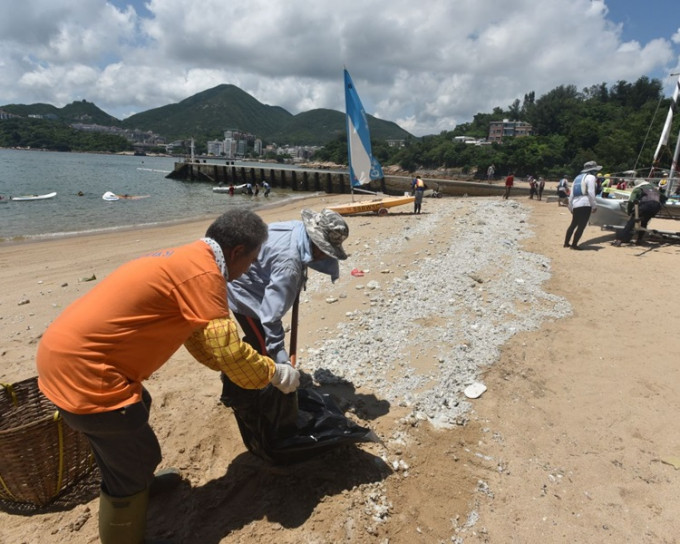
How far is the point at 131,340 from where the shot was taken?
5.14ft

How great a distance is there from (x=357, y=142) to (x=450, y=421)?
12282 millimetres

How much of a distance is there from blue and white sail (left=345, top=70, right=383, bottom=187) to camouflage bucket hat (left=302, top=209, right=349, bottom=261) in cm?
1159

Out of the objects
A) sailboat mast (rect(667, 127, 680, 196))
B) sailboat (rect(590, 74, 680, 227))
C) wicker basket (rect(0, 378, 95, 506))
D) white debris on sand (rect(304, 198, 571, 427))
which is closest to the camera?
wicker basket (rect(0, 378, 95, 506))

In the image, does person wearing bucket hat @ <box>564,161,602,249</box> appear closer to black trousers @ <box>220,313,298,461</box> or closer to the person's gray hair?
black trousers @ <box>220,313,298,461</box>

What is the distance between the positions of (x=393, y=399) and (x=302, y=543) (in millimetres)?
1465

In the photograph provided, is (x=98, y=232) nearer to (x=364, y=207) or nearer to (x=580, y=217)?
(x=364, y=207)

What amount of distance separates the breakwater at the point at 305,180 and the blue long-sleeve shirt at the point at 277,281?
112ft

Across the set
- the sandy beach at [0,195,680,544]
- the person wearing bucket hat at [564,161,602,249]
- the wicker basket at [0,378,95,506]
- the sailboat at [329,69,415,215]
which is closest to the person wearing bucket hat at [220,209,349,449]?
the sandy beach at [0,195,680,544]

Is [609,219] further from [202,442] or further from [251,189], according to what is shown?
[251,189]

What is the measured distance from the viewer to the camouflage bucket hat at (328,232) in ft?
8.04

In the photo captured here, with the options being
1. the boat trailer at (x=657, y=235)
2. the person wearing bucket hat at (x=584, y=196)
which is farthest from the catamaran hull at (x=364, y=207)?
the boat trailer at (x=657, y=235)

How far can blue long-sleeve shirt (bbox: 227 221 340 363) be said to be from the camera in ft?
7.63

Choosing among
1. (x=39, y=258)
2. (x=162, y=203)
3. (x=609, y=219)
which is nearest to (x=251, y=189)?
(x=162, y=203)

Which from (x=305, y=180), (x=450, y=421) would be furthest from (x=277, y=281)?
(x=305, y=180)
